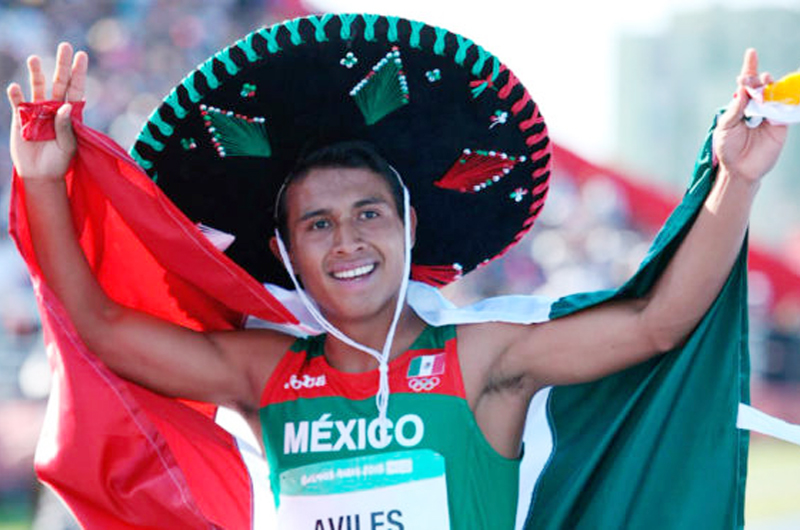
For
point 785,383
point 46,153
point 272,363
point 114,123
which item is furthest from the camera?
point 785,383

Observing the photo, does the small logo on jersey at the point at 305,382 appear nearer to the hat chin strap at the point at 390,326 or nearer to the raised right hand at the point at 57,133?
the hat chin strap at the point at 390,326

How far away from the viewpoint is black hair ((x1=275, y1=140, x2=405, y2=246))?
2.99 m

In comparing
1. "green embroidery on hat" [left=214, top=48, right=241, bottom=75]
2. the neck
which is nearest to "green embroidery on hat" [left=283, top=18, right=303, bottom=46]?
"green embroidery on hat" [left=214, top=48, right=241, bottom=75]

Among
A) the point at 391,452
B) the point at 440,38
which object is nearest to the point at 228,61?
the point at 440,38

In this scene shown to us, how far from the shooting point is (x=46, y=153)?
267 cm

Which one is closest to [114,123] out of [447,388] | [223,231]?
[223,231]

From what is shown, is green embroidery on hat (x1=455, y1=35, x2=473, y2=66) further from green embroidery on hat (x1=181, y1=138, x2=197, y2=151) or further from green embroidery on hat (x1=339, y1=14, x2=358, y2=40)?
green embroidery on hat (x1=181, y1=138, x2=197, y2=151)

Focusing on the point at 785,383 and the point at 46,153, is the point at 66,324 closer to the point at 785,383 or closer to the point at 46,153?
the point at 46,153

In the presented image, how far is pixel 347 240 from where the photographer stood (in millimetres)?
2877

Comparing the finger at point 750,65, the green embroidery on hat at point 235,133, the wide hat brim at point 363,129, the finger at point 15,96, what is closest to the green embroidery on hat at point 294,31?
the wide hat brim at point 363,129

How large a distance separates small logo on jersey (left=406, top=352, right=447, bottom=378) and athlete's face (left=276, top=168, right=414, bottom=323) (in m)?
0.17

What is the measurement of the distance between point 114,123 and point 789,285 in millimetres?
7912

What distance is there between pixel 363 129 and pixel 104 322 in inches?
32.5

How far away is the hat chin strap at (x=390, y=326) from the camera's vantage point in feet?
9.18
